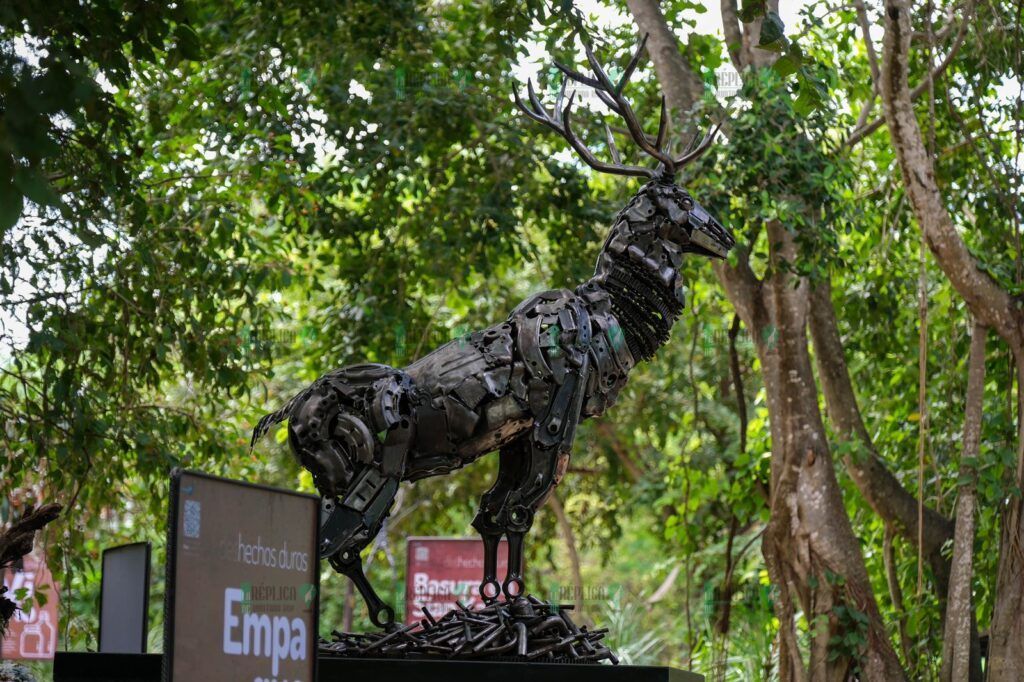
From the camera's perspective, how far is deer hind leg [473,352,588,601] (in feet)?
14.5

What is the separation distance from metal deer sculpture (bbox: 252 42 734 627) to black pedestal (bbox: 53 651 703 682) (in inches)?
12.1

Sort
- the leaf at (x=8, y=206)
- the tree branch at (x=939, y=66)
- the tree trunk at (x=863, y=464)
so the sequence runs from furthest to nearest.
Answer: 1. the tree trunk at (x=863, y=464)
2. the tree branch at (x=939, y=66)
3. the leaf at (x=8, y=206)

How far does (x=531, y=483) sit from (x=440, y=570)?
4.07 metres

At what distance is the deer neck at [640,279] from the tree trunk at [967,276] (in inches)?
103

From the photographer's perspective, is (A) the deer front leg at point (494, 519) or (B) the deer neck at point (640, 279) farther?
(B) the deer neck at point (640, 279)

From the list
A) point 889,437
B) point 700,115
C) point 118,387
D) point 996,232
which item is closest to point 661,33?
point 700,115

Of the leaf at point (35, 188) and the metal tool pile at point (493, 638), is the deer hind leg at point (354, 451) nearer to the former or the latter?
the metal tool pile at point (493, 638)

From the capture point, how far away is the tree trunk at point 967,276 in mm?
6652

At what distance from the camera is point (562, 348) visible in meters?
4.44

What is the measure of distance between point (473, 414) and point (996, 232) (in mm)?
5184

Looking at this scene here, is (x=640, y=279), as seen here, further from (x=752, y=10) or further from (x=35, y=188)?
(x=35, y=188)

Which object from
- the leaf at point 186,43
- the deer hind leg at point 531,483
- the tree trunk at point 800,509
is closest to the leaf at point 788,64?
the deer hind leg at point 531,483

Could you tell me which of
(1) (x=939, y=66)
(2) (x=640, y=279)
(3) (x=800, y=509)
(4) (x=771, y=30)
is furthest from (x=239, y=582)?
(1) (x=939, y=66)

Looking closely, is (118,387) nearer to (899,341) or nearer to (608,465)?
(899,341)
